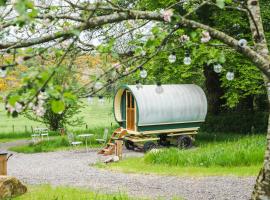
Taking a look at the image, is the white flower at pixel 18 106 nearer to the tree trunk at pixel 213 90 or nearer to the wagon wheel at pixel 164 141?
the wagon wheel at pixel 164 141

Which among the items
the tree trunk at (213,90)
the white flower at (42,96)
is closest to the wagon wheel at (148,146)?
the tree trunk at (213,90)

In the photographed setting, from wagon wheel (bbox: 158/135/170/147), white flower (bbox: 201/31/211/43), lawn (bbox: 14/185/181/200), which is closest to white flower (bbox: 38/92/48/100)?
white flower (bbox: 201/31/211/43)

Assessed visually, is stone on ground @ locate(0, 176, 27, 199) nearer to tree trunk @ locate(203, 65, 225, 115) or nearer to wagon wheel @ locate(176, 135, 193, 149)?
wagon wheel @ locate(176, 135, 193, 149)

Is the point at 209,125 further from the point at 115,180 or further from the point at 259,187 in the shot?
the point at 259,187

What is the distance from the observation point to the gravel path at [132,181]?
9569 mm

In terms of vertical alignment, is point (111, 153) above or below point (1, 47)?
below

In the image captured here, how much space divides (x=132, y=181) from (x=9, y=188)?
3.36 meters

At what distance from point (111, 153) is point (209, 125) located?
8627mm

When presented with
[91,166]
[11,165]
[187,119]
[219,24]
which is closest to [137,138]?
[187,119]

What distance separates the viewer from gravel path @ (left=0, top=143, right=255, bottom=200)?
9569 millimetres

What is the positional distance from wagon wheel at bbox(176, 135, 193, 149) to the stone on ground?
10.2 metres

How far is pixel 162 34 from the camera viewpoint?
4250 millimetres

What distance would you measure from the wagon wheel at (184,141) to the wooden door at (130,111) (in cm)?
222

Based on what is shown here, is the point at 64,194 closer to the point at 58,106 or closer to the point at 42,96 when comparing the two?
the point at 42,96
